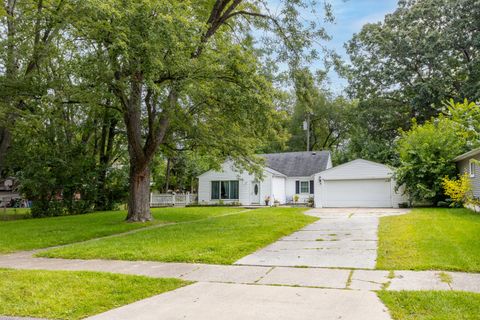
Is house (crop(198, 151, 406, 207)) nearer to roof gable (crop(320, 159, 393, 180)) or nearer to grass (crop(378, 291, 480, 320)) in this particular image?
roof gable (crop(320, 159, 393, 180))

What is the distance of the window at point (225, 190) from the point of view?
98.0ft

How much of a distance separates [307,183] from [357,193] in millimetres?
5811

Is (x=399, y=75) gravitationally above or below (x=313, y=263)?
above

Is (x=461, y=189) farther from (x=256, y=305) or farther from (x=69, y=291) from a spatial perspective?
(x=69, y=291)

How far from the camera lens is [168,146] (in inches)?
736

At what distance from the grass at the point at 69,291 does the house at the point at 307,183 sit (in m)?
15.5

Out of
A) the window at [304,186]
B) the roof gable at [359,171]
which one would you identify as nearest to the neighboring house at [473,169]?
the roof gable at [359,171]

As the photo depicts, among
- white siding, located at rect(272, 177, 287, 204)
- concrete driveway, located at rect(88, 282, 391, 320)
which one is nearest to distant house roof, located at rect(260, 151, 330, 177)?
white siding, located at rect(272, 177, 287, 204)

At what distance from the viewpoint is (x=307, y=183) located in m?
31.1

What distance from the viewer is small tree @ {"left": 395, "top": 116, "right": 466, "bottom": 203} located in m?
20.5

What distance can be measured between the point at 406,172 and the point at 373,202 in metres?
4.61

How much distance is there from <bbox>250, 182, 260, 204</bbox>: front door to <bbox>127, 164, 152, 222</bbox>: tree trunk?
1468 centimetres

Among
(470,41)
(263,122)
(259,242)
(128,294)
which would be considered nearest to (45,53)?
(263,122)

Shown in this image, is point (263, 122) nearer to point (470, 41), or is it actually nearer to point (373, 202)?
point (373, 202)
